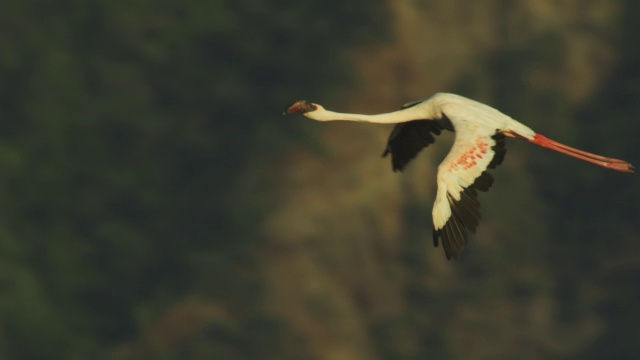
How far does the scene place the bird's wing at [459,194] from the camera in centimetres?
1995

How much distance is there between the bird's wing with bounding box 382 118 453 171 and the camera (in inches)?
930

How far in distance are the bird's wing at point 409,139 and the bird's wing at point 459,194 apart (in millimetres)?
3093

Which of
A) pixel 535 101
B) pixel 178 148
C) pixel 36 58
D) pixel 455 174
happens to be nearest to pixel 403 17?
pixel 535 101

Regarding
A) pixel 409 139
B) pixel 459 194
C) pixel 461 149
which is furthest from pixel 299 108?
pixel 459 194

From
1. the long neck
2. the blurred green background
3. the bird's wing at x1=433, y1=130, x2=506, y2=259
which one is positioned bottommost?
the bird's wing at x1=433, y1=130, x2=506, y2=259

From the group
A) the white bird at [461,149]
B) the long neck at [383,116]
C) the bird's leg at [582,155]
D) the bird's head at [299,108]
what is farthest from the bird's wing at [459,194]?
the bird's head at [299,108]

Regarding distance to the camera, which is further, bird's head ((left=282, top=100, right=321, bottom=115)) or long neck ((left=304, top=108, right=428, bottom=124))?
bird's head ((left=282, top=100, right=321, bottom=115))

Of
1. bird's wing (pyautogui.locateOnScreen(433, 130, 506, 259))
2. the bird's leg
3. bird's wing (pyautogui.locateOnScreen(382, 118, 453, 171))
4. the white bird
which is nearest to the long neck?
the white bird

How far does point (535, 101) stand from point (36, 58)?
15.9 metres

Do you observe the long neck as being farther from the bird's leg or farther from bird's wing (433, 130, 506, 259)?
bird's wing (433, 130, 506, 259)

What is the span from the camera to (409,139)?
78.3ft

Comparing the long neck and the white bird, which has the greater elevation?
the long neck

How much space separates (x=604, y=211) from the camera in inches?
2036

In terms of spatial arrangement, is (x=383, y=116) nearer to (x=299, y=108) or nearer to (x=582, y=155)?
(x=299, y=108)
